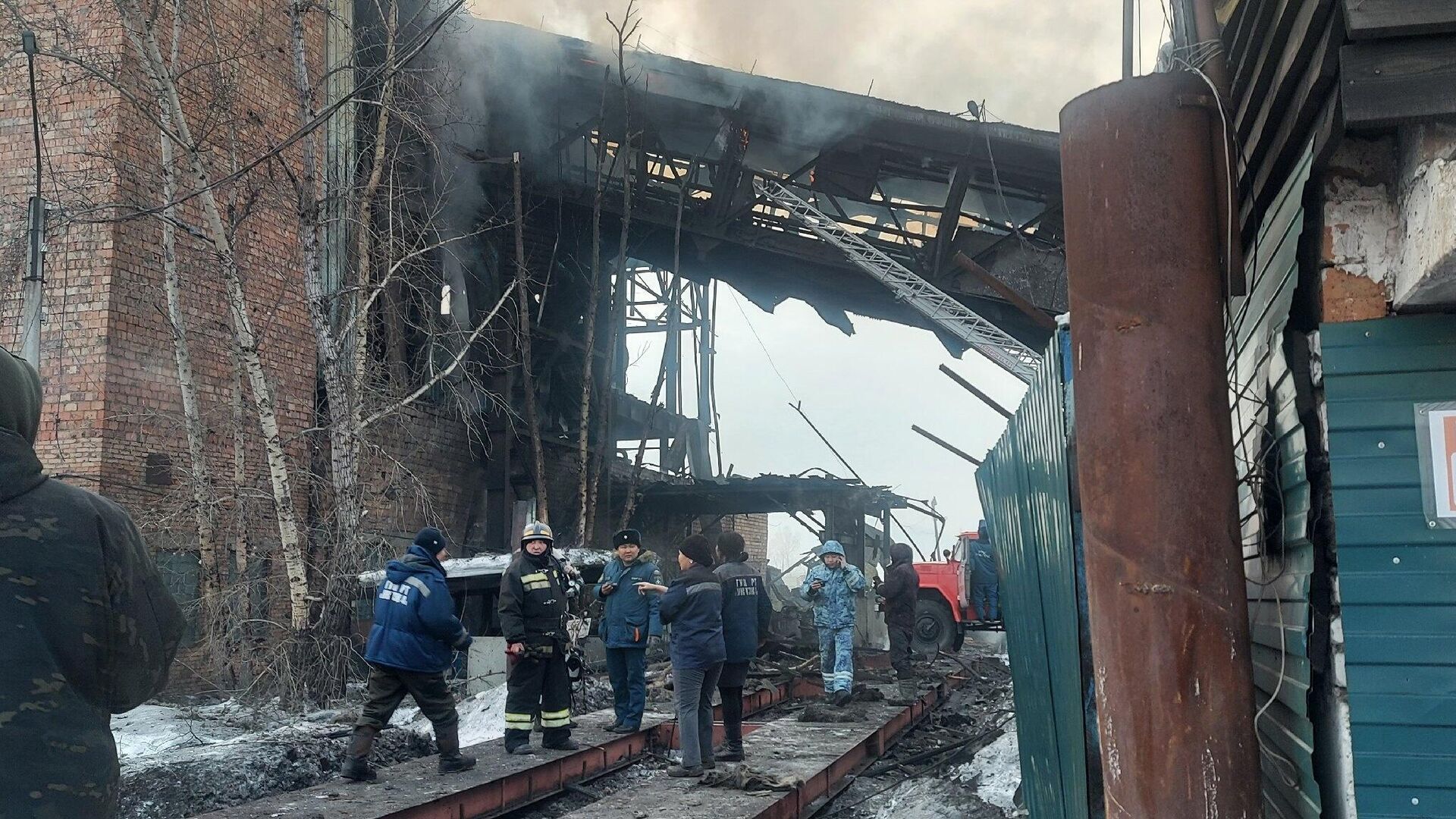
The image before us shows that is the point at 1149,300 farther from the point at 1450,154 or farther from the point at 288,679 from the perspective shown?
the point at 288,679

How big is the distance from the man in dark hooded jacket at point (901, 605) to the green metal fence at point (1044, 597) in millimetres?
7030

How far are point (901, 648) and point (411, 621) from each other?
803cm

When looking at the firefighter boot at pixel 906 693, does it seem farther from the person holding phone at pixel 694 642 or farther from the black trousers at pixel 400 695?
the black trousers at pixel 400 695

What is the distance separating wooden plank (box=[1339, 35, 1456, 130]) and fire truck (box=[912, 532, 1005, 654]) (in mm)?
14565

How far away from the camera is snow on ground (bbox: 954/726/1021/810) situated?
743 cm

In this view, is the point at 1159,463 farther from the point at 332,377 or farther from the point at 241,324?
the point at 332,377

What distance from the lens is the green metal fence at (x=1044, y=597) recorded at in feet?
12.2

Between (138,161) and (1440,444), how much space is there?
40.3 feet

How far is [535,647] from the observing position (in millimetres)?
8078

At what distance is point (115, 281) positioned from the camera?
37.3 ft

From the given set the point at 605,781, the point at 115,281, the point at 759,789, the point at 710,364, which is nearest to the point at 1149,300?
the point at 759,789

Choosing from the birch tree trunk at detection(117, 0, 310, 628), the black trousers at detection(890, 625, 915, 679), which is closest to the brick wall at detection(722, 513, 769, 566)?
the black trousers at detection(890, 625, 915, 679)

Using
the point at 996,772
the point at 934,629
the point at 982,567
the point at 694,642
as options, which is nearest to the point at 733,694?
the point at 694,642

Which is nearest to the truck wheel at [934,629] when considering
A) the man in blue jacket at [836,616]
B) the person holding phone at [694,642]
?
the man in blue jacket at [836,616]
